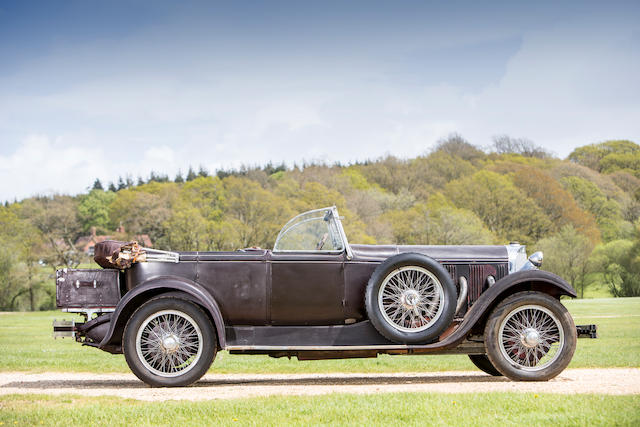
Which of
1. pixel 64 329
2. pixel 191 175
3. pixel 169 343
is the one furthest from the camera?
pixel 191 175

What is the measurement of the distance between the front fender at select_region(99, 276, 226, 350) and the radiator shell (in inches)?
14.6

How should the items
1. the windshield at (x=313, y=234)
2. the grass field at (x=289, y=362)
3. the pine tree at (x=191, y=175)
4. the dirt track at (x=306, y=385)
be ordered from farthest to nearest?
the pine tree at (x=191, y=175), the grass field at (x=289, y=362), the windshield at (x=313, y=234), the dirt track at (x=306, y=385)

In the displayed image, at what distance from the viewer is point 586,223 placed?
66188mm

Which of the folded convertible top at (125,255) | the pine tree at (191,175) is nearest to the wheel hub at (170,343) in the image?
the folded convertible top at (125,255)

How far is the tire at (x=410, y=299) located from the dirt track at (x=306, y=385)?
0.63 m

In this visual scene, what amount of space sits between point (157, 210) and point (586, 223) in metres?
40.8

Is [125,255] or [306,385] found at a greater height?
[125,255]

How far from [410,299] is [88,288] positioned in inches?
150

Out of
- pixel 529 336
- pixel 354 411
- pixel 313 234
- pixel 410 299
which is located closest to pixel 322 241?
pixel 313 234

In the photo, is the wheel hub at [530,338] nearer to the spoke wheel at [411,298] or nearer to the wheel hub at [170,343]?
the spoke wheel at [411,298]

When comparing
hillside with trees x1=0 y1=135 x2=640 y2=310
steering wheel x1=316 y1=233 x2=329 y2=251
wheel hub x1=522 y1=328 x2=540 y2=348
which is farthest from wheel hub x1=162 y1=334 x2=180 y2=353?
hillside with trees x1=0 y1=135 x2=640 y2=310

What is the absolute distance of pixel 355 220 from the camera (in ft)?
201

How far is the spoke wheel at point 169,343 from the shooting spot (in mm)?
7750

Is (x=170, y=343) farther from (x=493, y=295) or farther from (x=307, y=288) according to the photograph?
(x=493, y=295)
